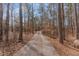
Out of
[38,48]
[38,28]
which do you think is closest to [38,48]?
[38,48]

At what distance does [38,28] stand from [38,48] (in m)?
0.29

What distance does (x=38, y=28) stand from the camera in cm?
223

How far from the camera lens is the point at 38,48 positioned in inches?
87.3

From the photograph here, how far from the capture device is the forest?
7.26ft

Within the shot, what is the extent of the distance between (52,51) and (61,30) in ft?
1.10

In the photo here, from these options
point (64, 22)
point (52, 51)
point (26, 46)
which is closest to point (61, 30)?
point (64, 22)

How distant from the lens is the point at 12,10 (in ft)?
7.41

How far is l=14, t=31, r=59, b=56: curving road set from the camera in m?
2.21

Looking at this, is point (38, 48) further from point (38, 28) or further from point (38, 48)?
point (38, 28)

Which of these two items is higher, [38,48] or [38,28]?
[38,28]

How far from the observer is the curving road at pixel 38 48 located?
2213 mm

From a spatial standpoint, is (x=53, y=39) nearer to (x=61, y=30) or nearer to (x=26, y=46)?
(x=61, y=30)

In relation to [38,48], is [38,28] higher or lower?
higher

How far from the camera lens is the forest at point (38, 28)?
7.26ft
